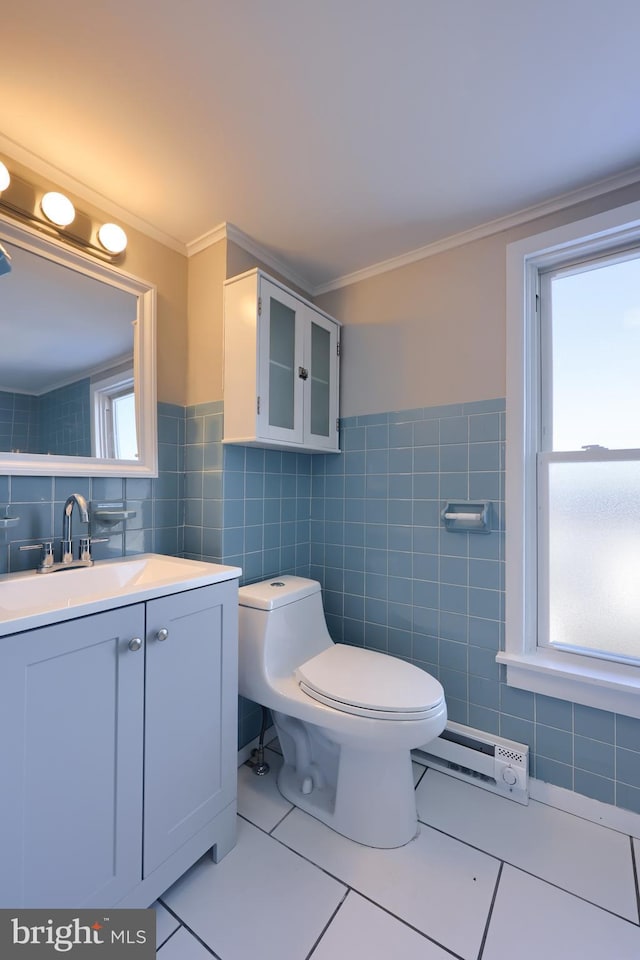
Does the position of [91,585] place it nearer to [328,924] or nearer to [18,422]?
[18,422]

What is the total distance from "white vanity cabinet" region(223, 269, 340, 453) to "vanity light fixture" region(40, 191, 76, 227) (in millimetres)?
557

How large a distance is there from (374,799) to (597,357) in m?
1.73

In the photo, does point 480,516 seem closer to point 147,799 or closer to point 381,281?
point 381,281

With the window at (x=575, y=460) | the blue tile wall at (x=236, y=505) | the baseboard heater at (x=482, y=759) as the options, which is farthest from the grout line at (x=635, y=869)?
the blue tile wall at (x=236, y=505)

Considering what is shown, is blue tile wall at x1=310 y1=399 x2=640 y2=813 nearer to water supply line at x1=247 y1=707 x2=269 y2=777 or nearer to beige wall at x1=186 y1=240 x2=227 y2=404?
water supply line at x1=247 y1=707 x2=269 y2=777

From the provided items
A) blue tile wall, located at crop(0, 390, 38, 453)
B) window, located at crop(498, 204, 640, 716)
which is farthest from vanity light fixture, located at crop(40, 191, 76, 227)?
window, located at crop(498, 204, 640, 716)

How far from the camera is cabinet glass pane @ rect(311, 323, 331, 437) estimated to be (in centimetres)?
185

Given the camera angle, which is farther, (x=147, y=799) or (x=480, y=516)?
(x=480, y=516)

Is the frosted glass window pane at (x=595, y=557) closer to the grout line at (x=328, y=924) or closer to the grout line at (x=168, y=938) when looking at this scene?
the grout line at (x=328, y=924)

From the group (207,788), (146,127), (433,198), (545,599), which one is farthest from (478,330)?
(207,788)

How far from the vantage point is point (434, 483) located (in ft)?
5.68

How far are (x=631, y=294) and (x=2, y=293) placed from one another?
2104mm

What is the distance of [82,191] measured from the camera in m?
1.42

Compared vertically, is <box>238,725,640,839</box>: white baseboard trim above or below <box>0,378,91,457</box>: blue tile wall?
below
